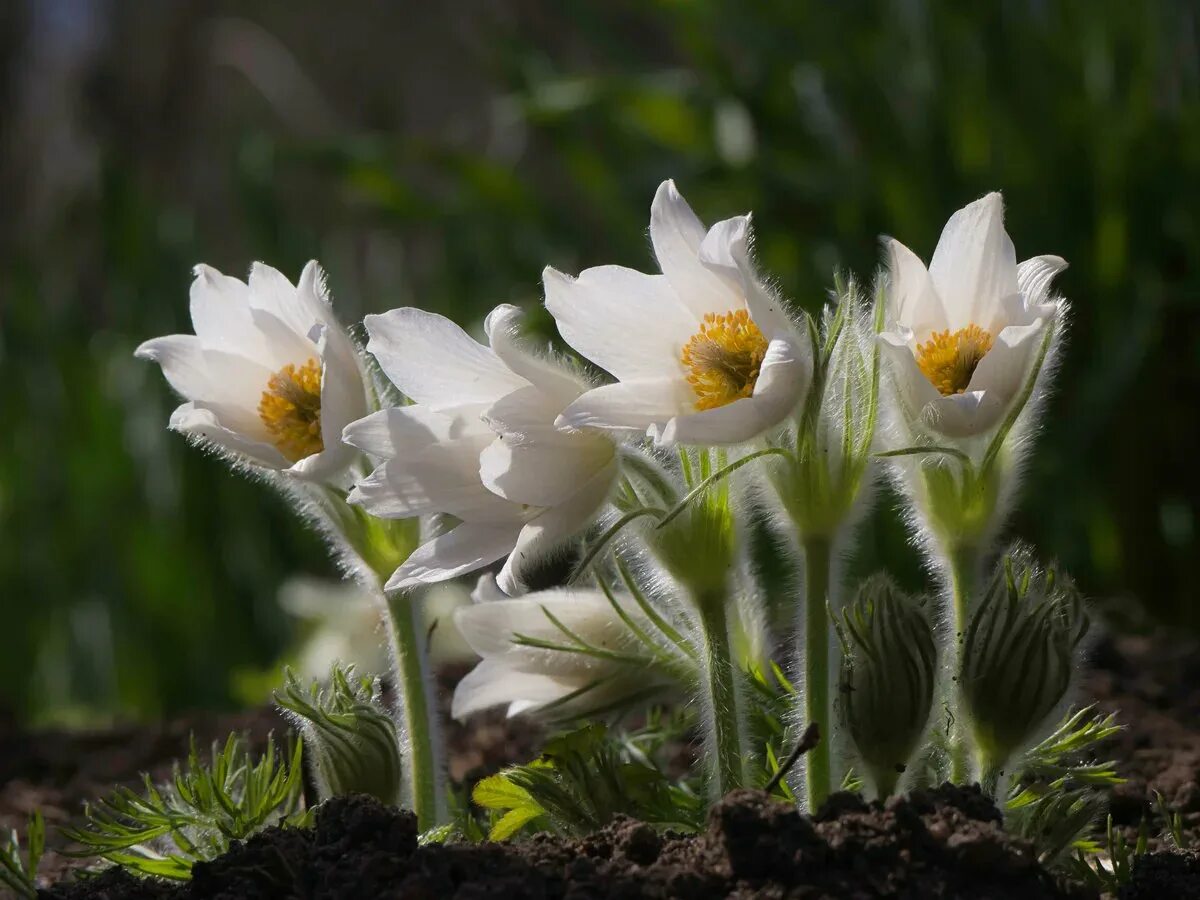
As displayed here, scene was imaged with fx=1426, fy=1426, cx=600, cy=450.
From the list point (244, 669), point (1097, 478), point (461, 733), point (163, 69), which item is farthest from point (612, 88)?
point (163, 69)

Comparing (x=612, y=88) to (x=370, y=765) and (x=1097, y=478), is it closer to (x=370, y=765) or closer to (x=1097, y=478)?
(x=1097, y=478)

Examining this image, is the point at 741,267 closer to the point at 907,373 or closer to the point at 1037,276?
the point at 907,373

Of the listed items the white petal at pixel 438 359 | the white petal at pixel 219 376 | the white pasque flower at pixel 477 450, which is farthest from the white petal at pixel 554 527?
the white petal at pixel 219 376

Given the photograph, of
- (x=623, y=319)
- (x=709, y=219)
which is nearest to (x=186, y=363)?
(x=623, y=319)

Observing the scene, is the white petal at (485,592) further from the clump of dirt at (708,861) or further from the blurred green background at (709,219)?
the blurred green background at (709,219)

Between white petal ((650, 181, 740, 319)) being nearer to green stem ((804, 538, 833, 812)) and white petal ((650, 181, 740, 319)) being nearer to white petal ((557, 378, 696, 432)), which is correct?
white petal ((557, 378, 696, 432))

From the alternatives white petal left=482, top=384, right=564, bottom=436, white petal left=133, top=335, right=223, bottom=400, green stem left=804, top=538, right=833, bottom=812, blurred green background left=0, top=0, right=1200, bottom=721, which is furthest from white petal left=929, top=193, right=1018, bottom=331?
blurred green background left=0, top=0, right=1200, bottom=721

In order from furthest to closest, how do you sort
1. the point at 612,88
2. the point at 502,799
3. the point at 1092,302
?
the point at 612,88 < the point at 1092,302 < the point at 502,799
